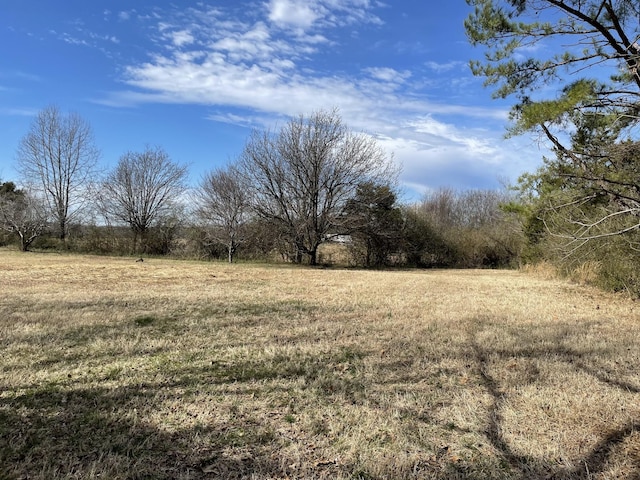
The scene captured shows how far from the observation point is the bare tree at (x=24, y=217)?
26312 mm

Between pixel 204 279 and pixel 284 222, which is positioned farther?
pixel 284 222

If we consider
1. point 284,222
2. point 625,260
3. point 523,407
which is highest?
point 284,222

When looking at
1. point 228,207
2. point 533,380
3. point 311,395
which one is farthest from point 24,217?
point 533,380

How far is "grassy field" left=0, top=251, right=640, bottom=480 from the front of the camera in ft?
8.54

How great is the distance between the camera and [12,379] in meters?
3.70

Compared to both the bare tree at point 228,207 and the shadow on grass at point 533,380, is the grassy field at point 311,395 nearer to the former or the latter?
the shadow on grass at point 533,380

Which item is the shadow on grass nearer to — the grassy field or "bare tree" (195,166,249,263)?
the grassy field

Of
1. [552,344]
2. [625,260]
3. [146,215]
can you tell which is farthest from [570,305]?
[146,215]

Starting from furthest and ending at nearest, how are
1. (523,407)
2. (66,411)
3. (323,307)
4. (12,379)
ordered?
(323,307) < (12,379) < (523,407) < (66,411)

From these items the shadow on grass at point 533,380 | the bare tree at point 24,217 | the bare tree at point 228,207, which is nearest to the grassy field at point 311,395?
the shadow on grass at point 533,380

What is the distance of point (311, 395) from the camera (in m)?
3.64

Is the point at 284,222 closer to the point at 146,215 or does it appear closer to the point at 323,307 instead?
the point at 146,215

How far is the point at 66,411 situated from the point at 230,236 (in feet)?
66.6

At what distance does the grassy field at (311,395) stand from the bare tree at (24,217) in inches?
936
